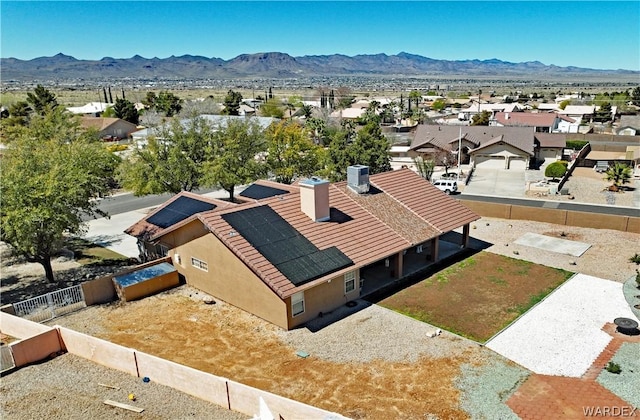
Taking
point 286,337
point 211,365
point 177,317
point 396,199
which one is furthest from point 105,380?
point 396,199

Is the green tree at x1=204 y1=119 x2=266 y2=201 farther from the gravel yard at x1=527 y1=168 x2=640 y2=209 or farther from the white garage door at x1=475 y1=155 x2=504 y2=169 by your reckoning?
the white garage door at x1=475 y1=155 x2=504 y2=169

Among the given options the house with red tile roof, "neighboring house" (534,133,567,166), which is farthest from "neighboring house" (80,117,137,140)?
"neighboring house" (534,133,567,166)

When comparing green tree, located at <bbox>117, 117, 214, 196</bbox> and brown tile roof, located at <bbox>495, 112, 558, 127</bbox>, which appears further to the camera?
brown tile roof, located at <bbox>495, 112, 558, 127</bbox>

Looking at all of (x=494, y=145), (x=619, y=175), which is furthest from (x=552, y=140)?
(x=619, y=175)

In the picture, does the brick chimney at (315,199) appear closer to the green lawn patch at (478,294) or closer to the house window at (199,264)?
the green lawn patch at (478,294)

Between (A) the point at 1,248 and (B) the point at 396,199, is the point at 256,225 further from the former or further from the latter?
(A) the point at 1,248
